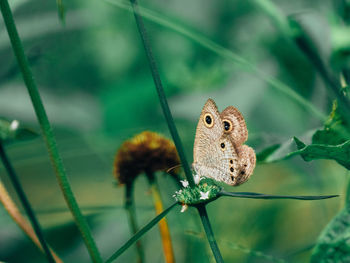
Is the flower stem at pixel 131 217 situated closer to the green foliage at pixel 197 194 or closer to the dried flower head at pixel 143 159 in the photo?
the dried flower head at pixel 143 159

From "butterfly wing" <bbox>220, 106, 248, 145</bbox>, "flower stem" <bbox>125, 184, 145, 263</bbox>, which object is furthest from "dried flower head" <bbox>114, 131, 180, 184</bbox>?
"butterfly wing" <bbox>220, 106, 248, 145</bbox>

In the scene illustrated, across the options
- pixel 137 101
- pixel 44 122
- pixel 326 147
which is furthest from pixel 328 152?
pixel 137 101

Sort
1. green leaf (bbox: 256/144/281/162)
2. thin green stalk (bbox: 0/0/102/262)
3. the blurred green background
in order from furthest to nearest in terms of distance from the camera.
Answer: the blurred green background → green leaf (bbox: 256/144/281/162) → thin green stalk (bbox: 0/0/102/262)

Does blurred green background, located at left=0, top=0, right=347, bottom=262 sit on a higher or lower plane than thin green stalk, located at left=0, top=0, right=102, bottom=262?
higher

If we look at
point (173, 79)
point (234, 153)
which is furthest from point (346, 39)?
point (173, 79)

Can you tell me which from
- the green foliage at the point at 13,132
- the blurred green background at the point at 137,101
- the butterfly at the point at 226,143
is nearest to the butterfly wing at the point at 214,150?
the butterfly at the point at 226,143

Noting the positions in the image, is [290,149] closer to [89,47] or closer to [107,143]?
[107,143]

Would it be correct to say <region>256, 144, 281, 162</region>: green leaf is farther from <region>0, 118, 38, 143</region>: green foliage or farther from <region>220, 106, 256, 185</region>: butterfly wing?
<region>0, 118, 38, 143</region>: green foliage

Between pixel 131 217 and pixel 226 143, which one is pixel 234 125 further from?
pixel 131 217
